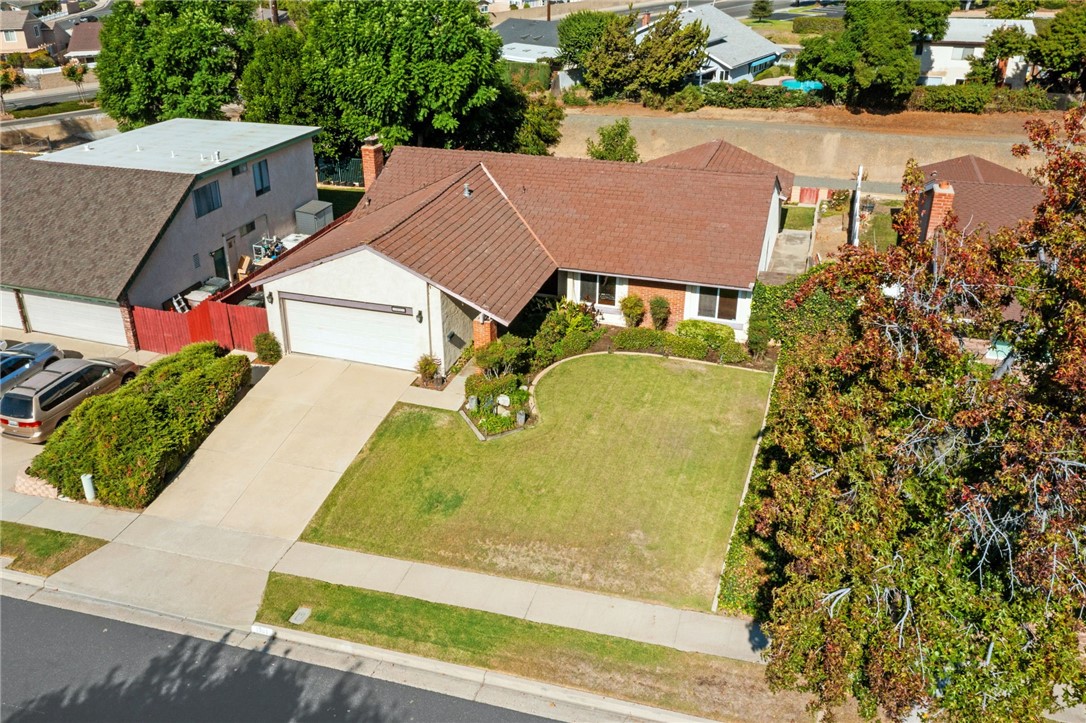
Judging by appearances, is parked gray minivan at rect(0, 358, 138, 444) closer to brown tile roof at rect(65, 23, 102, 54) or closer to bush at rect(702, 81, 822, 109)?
bush at rect(702, 81, 822, 109)

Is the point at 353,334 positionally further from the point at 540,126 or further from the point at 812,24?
the point at 812,24

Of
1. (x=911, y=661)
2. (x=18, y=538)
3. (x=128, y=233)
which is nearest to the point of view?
(x=911, y=661)

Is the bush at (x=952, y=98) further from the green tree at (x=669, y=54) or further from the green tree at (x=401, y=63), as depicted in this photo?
the green tree at (x=401, y=63)

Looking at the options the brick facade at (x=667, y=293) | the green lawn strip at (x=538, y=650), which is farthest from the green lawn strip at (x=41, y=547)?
the brick facade at (x=667, y=293)

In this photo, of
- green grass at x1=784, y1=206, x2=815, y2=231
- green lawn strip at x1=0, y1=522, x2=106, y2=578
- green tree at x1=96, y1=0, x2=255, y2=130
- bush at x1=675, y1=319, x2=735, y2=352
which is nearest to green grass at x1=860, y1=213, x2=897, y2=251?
green grass at x1=784, y1=206, x2=815, y2=231

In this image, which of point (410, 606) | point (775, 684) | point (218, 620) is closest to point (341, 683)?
point (410, 606)

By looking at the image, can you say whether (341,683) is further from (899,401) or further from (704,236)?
(704,236)

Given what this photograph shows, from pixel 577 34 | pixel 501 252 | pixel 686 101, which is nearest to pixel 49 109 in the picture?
pixel 577 34
